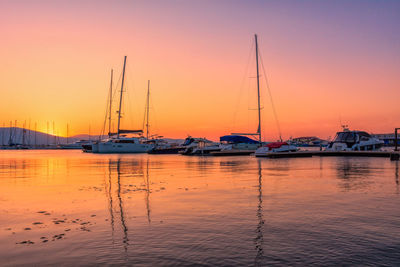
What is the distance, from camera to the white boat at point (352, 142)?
67.5m

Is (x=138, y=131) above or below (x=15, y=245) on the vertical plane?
above

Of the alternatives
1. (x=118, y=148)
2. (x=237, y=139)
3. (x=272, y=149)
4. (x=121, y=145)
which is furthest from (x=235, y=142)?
(x=118, y=148)

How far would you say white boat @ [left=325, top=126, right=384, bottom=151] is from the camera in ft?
221

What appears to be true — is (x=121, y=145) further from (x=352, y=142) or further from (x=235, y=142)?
(x=352, y=142)

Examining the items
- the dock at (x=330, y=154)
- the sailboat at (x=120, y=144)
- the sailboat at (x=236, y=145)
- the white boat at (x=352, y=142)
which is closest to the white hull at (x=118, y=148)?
the sailboat at (x=120, y=144)

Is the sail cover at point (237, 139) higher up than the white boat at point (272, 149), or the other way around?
the sail cover at point (237, 139)

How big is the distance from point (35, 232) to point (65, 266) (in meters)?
3.73

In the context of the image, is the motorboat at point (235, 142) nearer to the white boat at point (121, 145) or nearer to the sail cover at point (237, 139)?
the sail cover at point (237, 139)

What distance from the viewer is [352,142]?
67625 millimetres

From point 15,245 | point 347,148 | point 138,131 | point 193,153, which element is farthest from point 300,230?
point 138,131

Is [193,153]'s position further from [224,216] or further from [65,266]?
[65,266]

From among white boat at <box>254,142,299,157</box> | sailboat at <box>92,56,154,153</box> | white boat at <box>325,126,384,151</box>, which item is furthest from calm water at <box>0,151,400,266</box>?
sailboat at <box>92,56,154,153</box>

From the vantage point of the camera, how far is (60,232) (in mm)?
10586

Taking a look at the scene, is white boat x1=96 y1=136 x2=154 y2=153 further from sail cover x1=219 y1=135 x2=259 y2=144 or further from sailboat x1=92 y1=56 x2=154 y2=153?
sail cover x1=219 y1=135 x2=259 y2=144
